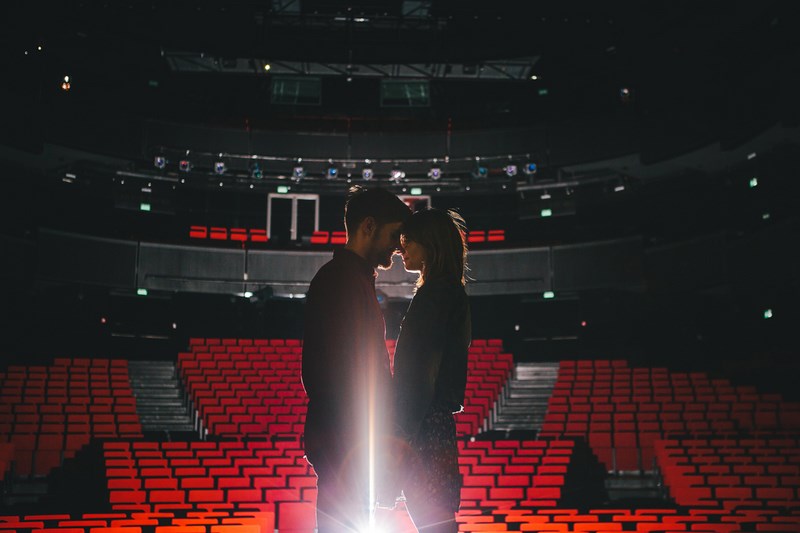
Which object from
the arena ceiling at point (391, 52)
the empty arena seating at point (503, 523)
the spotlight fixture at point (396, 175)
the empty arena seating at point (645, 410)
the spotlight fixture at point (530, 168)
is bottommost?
the empty arena seating at point (503, 523)

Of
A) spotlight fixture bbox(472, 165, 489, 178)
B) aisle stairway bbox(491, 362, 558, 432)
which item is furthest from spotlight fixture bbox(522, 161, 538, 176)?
aisle stairway bbox(491, 362, 558, 432)

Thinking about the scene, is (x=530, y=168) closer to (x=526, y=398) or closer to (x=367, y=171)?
(x=367, y=171)

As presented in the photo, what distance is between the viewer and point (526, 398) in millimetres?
15672

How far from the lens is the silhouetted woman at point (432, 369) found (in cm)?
→ 200

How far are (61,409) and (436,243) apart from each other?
12597 mm

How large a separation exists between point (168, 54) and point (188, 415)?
8857 mm

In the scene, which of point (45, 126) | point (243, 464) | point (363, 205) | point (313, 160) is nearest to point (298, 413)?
point (243, 464)

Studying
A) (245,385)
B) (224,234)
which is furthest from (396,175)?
(245,385)

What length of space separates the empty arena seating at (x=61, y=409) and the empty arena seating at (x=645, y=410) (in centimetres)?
718

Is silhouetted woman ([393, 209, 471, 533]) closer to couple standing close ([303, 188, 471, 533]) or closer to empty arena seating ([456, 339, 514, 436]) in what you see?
couple standing close ([303, 188, 471, 533])

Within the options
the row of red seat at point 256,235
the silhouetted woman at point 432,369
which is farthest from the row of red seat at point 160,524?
the row of red seat at point 256,235

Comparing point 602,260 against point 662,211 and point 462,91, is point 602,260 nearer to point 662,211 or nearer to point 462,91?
point 662,211

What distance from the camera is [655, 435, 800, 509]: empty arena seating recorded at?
9.25 metres

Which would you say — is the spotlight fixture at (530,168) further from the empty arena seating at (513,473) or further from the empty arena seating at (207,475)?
the empty arena seating at (207,475)
